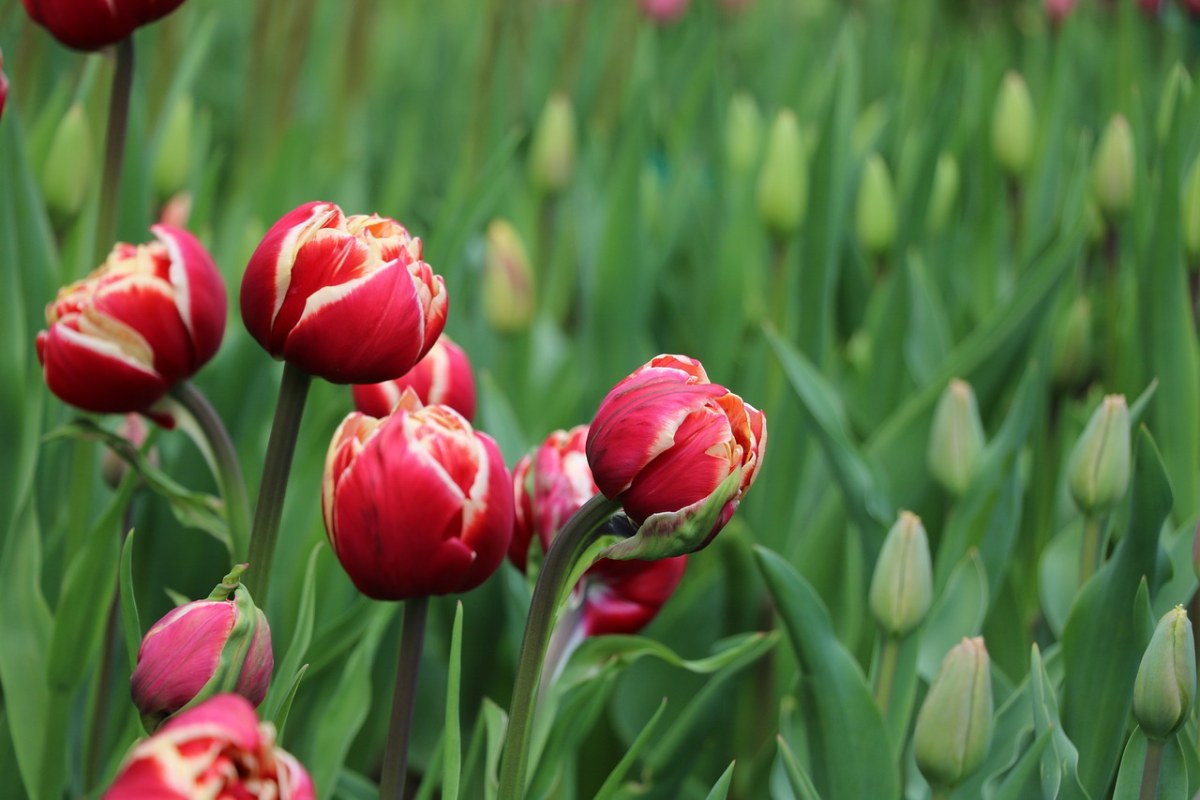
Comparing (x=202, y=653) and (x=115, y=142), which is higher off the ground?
(x=115, y=142)

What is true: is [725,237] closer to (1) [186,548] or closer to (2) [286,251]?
(1) [186,548]

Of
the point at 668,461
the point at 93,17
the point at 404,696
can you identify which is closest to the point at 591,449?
the point at 668,461

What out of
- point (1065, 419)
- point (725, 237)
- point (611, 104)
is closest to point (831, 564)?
point (1065, 419)

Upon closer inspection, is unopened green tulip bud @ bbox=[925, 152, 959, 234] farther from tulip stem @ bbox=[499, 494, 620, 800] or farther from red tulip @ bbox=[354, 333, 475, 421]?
tulip stem @ bbox=[499, 494, 620, 800]

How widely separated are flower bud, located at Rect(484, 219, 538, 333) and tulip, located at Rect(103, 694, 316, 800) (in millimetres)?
782

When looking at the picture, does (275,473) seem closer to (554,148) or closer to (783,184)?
(783,184)

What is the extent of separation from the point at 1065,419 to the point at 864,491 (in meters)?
0.35

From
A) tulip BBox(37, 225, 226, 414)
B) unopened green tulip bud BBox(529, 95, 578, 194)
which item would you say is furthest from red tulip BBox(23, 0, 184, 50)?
unopened green tulip bud BBox(529, 95, 578, 194)

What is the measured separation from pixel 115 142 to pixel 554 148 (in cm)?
70

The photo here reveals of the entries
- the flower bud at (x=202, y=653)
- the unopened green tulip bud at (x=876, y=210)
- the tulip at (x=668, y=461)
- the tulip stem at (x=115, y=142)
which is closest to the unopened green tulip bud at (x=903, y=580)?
the tulip at (x=668, y=461)

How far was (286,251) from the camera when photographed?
523 mm

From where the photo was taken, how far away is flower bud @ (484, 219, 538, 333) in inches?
43.2

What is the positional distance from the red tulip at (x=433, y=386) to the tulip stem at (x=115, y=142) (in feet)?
0.69

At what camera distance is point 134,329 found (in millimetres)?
583
